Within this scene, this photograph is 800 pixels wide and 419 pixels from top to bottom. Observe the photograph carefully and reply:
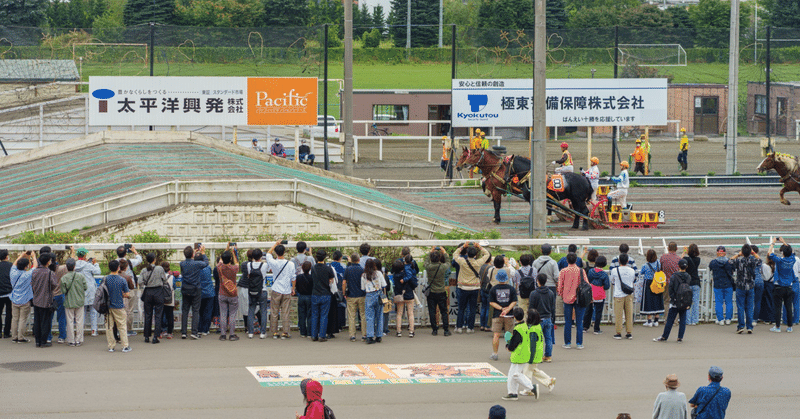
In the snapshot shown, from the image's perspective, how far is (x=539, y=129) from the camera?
65.0 ft

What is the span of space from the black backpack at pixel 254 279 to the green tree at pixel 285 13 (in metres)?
55.0

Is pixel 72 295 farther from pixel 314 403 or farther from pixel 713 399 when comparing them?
pixel 713 399

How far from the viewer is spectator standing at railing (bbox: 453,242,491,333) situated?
16.2 metres

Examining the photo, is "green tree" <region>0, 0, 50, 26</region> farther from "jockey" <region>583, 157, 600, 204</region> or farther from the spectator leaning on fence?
the spectator leaning on fence

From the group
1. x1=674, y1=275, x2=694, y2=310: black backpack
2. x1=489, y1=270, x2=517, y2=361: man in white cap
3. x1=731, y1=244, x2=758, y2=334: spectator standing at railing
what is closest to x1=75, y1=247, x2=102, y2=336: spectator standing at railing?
x1=489, y1=270, x2=517, y2=361: man in white cap

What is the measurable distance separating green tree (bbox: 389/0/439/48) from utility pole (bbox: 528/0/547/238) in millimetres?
50119

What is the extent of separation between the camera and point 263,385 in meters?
13.3

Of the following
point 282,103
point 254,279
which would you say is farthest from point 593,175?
point 282,103

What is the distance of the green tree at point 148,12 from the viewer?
67375 millimetres

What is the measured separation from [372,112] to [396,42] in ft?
75.3

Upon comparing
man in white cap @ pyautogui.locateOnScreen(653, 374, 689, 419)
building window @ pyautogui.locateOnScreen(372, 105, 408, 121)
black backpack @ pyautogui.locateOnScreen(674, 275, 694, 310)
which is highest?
building window @ pyautogui.locateOnScreen(372, 105, 408, 121)

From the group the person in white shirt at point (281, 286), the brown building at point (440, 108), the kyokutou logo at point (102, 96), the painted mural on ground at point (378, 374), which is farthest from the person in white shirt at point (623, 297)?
the brown building at point (440, 108)

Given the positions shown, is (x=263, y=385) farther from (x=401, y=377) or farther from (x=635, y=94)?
(x=635, y=94)

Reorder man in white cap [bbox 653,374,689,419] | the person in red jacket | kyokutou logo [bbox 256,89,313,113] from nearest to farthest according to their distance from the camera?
the person in red jacket, man in white cap [bbox 653,374,689,419], kyokutou logo [bbox 256,89,313,113]
